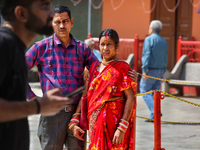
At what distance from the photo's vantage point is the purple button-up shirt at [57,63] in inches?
138

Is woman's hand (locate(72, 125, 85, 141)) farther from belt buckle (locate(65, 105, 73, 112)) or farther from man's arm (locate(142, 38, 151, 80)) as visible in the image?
man's arm (locate(142, 38, 151, 80))

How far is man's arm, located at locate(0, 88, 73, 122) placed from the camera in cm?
169

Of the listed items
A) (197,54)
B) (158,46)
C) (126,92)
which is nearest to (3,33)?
(126,92)

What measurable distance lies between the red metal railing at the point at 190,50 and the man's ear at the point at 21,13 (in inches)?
369

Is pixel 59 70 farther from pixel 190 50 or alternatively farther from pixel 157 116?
pixel 190 50

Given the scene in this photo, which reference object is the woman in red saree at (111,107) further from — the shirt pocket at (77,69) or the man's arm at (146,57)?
the man's arm at (146,57)

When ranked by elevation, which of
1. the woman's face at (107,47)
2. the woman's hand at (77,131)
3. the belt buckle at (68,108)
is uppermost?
the woman's face at (107,47)

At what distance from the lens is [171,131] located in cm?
639

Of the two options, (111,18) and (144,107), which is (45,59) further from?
(111,18)

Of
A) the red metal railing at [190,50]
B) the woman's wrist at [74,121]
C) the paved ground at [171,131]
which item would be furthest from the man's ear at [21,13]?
the red metal railing at [190,50]

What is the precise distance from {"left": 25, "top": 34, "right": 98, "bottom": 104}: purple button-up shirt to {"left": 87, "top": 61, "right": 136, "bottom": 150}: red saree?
0.98 feet

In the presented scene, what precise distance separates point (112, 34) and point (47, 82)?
2.55 feet

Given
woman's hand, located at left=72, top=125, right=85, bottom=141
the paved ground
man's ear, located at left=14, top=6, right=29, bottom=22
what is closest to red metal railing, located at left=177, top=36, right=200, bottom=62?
the paved ground

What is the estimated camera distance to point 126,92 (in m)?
3.28
